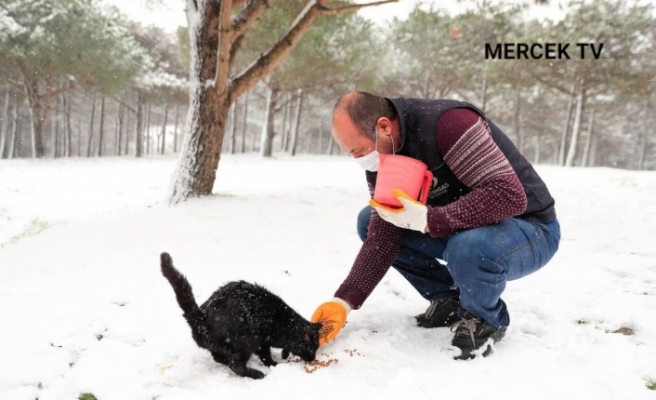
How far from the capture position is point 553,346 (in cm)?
232

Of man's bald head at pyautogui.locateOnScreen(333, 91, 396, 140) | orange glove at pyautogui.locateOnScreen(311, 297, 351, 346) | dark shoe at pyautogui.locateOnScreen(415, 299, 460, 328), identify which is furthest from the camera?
dark shoe at pyautogui.locateOnScreen(415, 299, 460, 328)

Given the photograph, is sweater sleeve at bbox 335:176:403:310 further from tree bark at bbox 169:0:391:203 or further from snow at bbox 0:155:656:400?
tree bark at bbox 169:0:391:203

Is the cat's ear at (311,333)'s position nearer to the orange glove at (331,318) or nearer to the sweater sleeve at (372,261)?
the orange glove at (331,318)

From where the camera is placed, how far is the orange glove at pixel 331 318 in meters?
2.18

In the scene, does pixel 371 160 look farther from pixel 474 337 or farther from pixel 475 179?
pixel 474 337

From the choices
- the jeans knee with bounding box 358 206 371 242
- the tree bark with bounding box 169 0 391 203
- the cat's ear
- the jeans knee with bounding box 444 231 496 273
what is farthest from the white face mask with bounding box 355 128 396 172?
the tree bark with bounding box 169 0 391 203

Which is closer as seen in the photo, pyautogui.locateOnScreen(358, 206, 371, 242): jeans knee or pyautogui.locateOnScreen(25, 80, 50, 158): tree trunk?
pyautogui.locateOnScreen(358, 206, 371, 242): jeans knee

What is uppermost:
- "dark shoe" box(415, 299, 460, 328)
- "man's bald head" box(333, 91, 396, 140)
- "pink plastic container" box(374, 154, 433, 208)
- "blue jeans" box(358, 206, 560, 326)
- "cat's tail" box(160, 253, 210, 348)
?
"man's bald head" box(333, 91, 396, 140)

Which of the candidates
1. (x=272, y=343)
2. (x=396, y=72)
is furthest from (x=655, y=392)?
(x=396, y=72)

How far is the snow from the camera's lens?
6.12 ft

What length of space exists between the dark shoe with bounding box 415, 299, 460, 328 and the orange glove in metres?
0.58

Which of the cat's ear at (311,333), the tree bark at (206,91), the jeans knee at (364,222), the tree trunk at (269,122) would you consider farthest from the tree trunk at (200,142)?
the tree trunk at (269,122)

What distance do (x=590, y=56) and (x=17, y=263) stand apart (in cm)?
2060

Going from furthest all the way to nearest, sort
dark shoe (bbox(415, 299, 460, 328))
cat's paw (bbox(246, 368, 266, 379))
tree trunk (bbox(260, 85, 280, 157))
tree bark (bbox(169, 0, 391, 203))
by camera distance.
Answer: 1. tree trunk (bbox(260, 85, 280, 157))
2. tree bark (bbox(169, 0, 391, 203))
3. dark shoe (bbox(415, 299, 460, 328))
4. cat's paw (bbox(246, 368, 266, 379))
